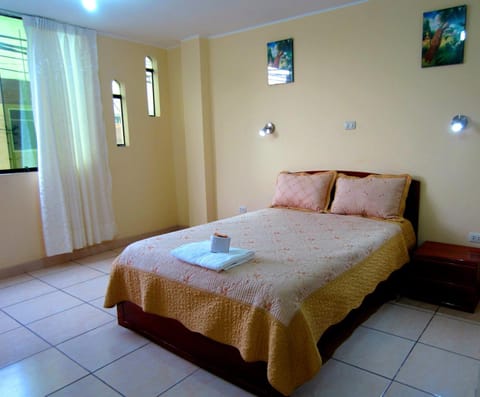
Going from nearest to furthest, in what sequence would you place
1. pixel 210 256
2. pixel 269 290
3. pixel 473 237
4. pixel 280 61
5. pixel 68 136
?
1. pixel 269 290
2. pixel 210 256
3. pixel 473 237
4. pixel 68 136
5. pixel 280 61

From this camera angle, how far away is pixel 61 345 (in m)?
2.49

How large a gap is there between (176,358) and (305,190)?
2.13 metres

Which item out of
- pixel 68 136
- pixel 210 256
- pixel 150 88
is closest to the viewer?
pixel 210 256

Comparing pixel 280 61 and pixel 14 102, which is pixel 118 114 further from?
pixel 280 61

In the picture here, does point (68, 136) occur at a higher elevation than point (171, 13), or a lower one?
lower

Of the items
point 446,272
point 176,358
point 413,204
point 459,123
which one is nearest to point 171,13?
point 459,123

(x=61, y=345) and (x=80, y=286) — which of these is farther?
(x=80, y=286)

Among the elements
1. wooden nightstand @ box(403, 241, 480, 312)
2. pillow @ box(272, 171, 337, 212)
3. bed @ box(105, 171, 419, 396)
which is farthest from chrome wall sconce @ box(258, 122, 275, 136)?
wooden nightstand @ box(403, 241, 480, 312)

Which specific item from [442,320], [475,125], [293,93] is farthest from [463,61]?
[442,320]

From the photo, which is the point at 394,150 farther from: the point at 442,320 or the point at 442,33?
the point at 442,320

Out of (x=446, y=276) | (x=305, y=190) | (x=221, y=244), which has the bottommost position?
(x=446, y=276)

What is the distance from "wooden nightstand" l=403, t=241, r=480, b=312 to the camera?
9.11 ft

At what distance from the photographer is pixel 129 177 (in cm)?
475

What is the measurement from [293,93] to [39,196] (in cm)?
293
